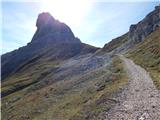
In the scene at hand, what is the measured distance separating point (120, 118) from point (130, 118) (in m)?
1.21

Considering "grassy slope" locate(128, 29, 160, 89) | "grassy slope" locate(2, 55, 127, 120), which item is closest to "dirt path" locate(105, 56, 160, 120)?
"grassy slope" locate(2, 55, 127, 120)

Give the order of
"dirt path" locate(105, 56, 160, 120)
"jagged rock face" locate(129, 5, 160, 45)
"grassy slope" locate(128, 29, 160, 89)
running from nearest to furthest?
"dirt path" locate(105, 56, 160, 120)
"grassy slope" locate(128, 29, 160, 89)
"jagged rock face" locate(129, 5, 160, 45)

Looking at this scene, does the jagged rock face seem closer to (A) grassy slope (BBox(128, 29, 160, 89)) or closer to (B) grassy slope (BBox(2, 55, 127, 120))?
(A) grassy slope (BBox(128, 29, 160, 89))

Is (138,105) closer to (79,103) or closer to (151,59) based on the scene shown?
(79,103)

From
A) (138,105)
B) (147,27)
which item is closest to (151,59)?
(138,105)

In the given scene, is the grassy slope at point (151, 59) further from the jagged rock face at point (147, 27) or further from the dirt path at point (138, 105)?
the jagged rock face at point (147, 27)

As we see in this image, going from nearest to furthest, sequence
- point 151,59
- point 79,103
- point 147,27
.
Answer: point 79,103
point 151,59
point 147,27

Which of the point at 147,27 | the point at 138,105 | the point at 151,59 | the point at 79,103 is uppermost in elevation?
the point at 147,27

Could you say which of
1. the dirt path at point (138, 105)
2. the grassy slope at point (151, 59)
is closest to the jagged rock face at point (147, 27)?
the grassy slope at point (151, 59)

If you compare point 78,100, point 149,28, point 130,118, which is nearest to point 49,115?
point 78,100

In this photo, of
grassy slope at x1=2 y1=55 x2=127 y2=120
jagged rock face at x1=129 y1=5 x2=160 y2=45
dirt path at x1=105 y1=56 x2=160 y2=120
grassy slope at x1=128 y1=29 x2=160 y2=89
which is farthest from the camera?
jagged rock face at x1=129 y1=5 x2=160 y2=45

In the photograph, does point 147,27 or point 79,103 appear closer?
point 79,103

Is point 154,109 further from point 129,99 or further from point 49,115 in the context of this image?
point 49,115

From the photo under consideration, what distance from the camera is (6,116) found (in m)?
56.3
